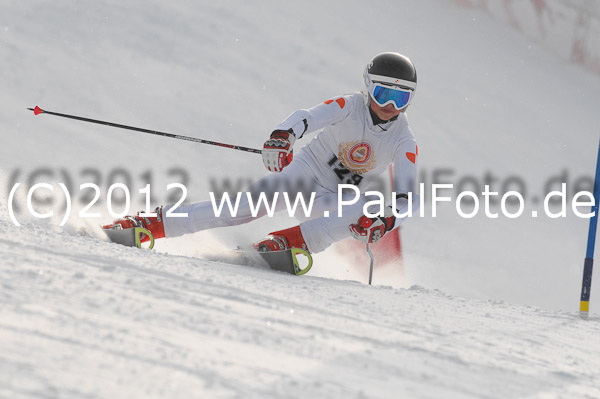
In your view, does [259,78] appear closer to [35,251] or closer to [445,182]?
[445,182]

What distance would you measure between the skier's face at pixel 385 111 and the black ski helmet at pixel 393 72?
0.13 meters

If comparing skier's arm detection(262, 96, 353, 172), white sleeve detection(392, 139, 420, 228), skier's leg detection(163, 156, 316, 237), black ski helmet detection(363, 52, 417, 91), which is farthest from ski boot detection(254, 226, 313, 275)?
black ski helmet detection(363, 52, 417, 91)

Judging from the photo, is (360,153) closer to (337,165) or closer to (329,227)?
(337,165)

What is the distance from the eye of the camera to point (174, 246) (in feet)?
13.3

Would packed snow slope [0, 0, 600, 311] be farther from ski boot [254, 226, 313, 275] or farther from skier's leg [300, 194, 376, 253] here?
skier's leg [300, 194, 376, 253]

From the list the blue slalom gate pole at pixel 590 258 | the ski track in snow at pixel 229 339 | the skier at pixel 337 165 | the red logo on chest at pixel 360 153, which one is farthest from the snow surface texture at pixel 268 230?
the red logo on chest at pixel 360 153

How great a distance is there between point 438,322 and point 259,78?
6465mm

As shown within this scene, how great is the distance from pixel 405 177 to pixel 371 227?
14.6 inches

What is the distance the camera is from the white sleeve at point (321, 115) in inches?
149

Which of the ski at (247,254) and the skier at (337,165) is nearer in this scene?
the ski at (247,254)

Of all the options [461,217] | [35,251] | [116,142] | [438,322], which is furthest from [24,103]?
[438,322]

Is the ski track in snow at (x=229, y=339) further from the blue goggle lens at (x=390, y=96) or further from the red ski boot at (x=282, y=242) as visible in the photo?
the blue goggle lens at (x=390, y=96)

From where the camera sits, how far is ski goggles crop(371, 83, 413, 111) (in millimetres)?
3764

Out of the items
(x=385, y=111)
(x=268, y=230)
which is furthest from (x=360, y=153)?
(x=268, y=230)
